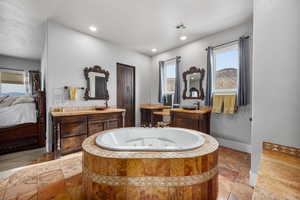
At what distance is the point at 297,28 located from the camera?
1199mm

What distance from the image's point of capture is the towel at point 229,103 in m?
2.69

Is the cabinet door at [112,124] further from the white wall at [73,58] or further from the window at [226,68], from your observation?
the window at [226,68]

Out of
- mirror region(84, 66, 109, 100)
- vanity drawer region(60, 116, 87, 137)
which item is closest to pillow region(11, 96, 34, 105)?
mirror region(84, 66, 109, 100)

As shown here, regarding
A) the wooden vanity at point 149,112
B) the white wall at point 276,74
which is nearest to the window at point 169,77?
the wooden vanity at point 149,112

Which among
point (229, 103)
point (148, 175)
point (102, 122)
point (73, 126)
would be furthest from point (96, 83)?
point (229, 103)

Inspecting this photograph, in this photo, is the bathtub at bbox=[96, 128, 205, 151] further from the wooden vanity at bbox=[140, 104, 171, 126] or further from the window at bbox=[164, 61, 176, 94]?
the window at bbox=[164, 61, 176, 94]

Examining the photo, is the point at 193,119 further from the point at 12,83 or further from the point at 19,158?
the point at 12,83

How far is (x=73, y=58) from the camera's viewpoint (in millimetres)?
2920

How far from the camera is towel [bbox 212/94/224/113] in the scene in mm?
2851

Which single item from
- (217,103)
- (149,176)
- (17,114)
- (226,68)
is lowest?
(149,176)

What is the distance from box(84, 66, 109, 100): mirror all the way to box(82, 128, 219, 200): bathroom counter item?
2378mm

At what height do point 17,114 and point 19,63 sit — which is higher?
point 19,63

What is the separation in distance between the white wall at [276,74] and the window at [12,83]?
7.24m

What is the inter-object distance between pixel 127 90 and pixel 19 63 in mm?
4526
